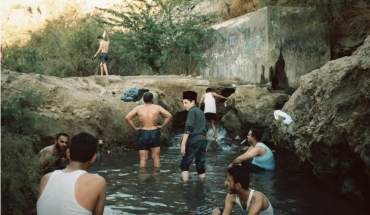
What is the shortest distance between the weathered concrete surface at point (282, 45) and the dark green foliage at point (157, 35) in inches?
137

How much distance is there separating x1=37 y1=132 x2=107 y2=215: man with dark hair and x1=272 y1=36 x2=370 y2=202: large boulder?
4.04m

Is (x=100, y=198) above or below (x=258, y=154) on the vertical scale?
above

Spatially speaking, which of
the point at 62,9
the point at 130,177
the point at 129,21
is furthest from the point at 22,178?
the point at 62,9

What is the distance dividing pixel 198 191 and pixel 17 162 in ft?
12.3

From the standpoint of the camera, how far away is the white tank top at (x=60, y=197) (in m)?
2.89

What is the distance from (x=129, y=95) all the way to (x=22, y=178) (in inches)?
386

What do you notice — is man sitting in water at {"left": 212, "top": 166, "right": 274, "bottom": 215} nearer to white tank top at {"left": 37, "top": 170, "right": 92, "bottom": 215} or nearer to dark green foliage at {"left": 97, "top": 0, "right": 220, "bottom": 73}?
white tank top at {"left": 37, "top": 170, "right": 92, "bottom": 215}

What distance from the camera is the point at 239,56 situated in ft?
51.3

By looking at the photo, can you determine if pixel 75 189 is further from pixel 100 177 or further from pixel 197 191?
pixel 197 191

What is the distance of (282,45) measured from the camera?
47.4 ft

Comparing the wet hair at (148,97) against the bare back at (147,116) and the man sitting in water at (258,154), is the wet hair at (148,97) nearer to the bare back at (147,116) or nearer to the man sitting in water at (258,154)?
the bare back at (147,116)

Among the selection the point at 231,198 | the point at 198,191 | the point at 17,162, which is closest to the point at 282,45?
the point at 198,191

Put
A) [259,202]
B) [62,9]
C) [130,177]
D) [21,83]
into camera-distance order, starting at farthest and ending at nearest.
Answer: [62,9] < [21,83] < [130,177] < [259,202]

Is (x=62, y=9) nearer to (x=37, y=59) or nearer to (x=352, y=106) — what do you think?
(x=37, y=59)
